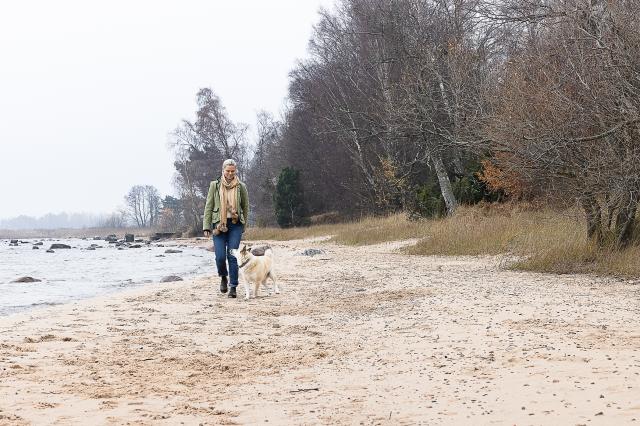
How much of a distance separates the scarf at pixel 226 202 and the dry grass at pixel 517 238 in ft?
17.6

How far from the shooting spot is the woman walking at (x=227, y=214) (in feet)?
33.6

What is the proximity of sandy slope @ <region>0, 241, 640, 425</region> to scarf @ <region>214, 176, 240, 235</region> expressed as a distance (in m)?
1.14

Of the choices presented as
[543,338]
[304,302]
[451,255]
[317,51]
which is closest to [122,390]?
[543,338]

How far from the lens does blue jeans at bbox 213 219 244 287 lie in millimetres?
10391

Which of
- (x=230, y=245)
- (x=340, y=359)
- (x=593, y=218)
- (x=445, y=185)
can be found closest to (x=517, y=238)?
(x=593, y=218)

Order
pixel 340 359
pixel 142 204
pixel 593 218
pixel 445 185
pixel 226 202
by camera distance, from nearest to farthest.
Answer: pixel 340 359
pixel 226 202
pixel 593 218
pixel 445 185
pixel 142 204

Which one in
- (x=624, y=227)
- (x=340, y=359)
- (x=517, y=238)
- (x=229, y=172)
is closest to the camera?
(x=340, y=359)

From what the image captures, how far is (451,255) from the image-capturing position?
661 inches

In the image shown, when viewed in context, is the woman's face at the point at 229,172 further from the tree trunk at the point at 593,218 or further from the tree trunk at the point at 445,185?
the tree trunk at the point at 445,185

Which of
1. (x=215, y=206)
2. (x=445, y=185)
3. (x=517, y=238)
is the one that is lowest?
(x=517, y=238)

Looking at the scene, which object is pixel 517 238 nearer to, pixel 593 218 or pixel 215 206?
pixel 593 218

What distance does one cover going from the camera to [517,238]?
15.5 meters

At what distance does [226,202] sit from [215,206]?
0.22 m

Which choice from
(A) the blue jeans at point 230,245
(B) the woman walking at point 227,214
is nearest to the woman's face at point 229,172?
(B) the woman walking at point 227,214
